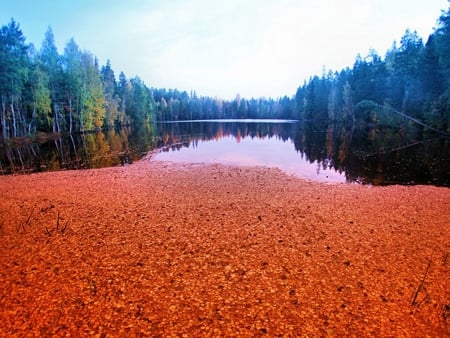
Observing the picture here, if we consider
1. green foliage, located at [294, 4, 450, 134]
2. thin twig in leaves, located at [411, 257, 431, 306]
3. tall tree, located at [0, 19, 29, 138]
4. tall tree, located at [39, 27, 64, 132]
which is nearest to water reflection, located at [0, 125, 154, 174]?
tall tree, located at [0, 19, 29, 138]

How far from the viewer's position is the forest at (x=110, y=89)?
3912 centimetres

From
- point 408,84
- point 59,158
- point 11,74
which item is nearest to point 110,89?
point 11,74

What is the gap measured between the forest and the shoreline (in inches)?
556

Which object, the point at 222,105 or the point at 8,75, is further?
the point at 222,105

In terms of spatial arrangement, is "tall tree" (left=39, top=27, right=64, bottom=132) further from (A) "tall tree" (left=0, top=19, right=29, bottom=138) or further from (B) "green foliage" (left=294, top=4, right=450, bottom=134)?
(B) "green foliage" (left=294, top=4, right=450, bottom=134)

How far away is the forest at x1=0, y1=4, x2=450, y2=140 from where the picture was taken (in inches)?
1540

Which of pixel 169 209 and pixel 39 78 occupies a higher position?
pixel 39 78

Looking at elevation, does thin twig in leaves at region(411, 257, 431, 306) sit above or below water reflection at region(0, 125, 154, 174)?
below

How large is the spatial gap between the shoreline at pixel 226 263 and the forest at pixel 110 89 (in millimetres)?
14119

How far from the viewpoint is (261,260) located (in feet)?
26.0

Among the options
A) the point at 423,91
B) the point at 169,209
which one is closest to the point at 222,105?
the point at 423,91

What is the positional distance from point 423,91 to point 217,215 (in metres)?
52.1

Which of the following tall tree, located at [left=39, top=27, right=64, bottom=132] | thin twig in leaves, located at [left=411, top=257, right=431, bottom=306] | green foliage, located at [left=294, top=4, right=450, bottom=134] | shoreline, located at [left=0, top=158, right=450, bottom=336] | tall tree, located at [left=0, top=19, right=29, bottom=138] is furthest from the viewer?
tall tree, located at [left=39, top=27, right=64, bottom=132]

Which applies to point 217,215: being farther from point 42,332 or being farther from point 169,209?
point 42,332
